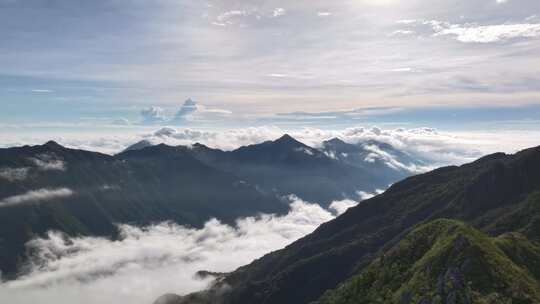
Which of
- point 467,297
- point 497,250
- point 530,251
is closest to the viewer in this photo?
point 467,297

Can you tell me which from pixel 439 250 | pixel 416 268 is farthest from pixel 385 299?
pixel 439 250

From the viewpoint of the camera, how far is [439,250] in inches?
7352

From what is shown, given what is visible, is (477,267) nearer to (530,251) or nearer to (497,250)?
(497,250)

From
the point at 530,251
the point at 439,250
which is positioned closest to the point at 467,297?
the point at 439,250

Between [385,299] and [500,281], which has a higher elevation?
[500,281]

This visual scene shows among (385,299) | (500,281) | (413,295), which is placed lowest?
(385,299)

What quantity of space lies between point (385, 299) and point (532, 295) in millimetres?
63881

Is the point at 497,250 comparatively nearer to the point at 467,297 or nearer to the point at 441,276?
the point at 441,276

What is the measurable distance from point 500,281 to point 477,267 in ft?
31.1

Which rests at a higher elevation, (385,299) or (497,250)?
(497,250)

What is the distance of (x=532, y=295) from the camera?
484ft

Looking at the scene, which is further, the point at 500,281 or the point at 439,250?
the point at 439,250

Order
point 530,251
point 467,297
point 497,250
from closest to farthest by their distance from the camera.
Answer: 1. point 467,297
2. point 497,250
3. point 530,251

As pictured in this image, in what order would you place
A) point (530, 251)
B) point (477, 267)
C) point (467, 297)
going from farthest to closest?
1. point (530, 251)
2. point (477, 267)
3. point (467, 297)
